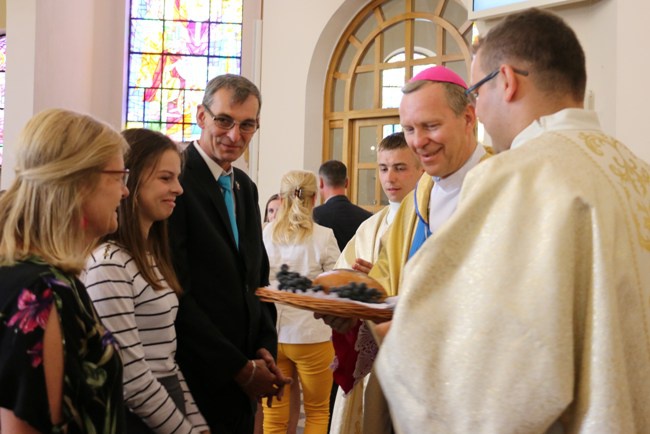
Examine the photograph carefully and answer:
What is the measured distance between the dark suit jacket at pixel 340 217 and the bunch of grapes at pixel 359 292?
2.97 metres

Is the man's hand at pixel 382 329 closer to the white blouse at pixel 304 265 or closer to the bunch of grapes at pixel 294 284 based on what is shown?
the bunch of grapes at pixel 294 284

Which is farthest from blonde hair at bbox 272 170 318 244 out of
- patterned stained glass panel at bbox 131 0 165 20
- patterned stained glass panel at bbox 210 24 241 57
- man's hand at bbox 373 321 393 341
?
patterned stained glass panel at bbox 131 0 165 20

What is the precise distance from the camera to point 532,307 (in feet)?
4.67

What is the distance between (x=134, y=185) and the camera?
2270 millimetres

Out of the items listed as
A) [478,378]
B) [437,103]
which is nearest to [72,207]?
[478,378]

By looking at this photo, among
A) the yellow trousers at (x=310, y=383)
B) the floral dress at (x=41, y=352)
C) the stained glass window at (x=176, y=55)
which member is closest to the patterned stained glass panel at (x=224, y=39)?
the stained glass window at (x=176, y=55)

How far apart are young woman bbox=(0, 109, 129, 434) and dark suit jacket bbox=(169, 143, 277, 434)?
2.43 feet

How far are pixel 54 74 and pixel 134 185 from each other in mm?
9144

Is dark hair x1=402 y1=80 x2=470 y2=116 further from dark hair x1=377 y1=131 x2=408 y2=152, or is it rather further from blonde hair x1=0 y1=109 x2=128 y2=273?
blonde hair x1=0 y1=109 x2=128 y2=273

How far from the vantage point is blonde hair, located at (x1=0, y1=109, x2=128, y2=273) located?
5.22 ft

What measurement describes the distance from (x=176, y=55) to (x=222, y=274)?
33.2 feet

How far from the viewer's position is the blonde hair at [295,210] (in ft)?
14.6

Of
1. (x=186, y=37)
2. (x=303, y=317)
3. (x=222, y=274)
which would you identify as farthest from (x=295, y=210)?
(x=186, y=37)

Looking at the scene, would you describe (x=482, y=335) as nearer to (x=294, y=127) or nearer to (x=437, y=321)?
(x=437, y=321)
